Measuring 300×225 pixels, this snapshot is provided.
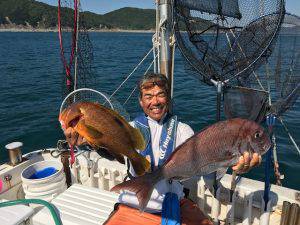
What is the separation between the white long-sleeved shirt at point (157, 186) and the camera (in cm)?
355

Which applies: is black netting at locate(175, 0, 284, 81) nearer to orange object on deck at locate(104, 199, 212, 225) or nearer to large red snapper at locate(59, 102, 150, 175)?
orange object on deck at locate(104, 199, 212, 225)

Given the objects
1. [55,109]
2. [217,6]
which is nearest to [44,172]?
[217,6]

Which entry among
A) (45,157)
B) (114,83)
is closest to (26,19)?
(114,83)

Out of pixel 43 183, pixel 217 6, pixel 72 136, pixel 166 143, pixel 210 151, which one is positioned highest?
A: pixel 217 6

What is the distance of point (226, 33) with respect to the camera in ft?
20.0

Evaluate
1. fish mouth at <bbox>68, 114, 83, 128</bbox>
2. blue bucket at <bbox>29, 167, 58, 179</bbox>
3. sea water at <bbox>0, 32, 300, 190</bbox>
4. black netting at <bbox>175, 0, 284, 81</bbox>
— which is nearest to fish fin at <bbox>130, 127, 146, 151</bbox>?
fish mouth at <bbox>68, 114, 83, 128</bbox>

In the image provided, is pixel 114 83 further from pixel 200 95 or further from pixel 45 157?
pixel 45 157

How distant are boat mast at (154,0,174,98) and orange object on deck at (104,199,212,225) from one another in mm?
1843

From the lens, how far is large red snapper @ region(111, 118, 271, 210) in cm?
281

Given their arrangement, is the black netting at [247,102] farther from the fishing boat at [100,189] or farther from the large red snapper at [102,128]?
the large red snapper at [102,128]

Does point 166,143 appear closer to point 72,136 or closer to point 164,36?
point 72,136

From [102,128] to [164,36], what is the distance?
2.45 m

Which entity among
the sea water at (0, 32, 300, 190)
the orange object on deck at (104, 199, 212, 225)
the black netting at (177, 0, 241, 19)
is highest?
the black netting at (177, 0, 241, 19)

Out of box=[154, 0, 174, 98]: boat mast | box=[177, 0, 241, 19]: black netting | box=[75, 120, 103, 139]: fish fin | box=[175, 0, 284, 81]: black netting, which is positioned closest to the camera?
box=[75, 120, 103, 139]: fish fin
